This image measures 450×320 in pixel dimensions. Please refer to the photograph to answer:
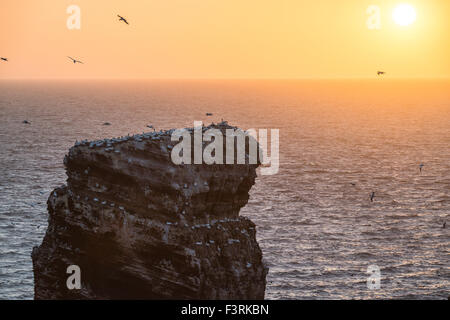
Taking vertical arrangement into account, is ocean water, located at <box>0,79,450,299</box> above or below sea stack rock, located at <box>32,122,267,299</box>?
below

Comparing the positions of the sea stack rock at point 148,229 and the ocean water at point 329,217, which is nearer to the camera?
the sea stack rock at point 148,229

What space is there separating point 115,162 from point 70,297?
28.9 ft

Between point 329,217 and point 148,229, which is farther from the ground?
point 148,229

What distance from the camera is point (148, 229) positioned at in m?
38.6

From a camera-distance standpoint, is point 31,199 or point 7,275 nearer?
point 7,275

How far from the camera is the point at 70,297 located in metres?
41.0

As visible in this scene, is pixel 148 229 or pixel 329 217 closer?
pixel 148 229

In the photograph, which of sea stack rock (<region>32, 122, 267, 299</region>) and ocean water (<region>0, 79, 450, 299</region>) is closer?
sea stack rock (<region>32, 122, 267, 299</region>)

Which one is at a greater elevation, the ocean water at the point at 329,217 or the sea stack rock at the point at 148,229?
the sea stack rock at the point at 148,229

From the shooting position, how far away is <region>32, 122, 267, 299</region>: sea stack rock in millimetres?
38312

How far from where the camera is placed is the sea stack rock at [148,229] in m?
38.3
